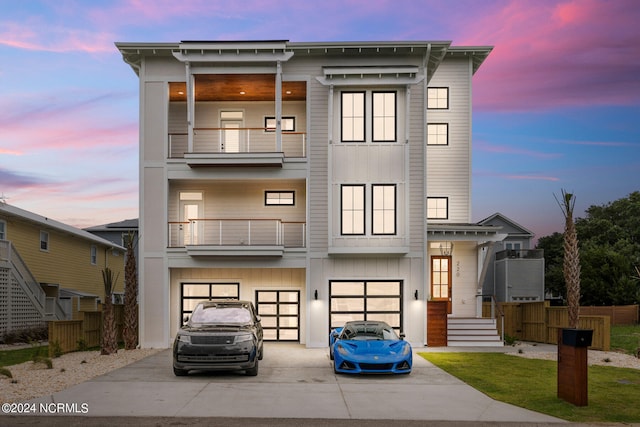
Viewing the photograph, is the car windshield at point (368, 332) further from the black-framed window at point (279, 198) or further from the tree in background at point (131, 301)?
the black-framed window at point (279, 198)

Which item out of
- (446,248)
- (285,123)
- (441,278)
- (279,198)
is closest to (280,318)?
(279,198)

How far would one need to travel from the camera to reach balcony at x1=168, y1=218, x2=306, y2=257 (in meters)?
21.8

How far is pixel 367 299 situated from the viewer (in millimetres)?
21750

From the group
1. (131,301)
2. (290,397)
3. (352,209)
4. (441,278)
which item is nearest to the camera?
(290,397)

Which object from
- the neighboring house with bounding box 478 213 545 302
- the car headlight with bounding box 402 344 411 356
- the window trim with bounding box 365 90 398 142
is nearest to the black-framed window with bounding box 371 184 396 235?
the window trim with bounding box 365 90 398 142

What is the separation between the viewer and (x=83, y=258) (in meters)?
37.0

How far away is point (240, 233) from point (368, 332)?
29.9 ft

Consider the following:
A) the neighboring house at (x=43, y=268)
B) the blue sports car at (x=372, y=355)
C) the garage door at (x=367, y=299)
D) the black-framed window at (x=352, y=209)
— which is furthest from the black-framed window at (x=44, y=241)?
the blue sports car at (x=372, y=355)

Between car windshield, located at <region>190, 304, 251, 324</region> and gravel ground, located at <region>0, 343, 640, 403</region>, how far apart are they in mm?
2616

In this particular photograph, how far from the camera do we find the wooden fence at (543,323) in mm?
20141

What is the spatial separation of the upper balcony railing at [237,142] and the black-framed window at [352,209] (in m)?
2.60

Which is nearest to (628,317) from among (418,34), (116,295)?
(418,34)

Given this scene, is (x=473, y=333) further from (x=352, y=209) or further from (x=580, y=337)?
(x=580, y=337)

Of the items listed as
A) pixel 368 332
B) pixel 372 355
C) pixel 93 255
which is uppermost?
pixel 93 255
